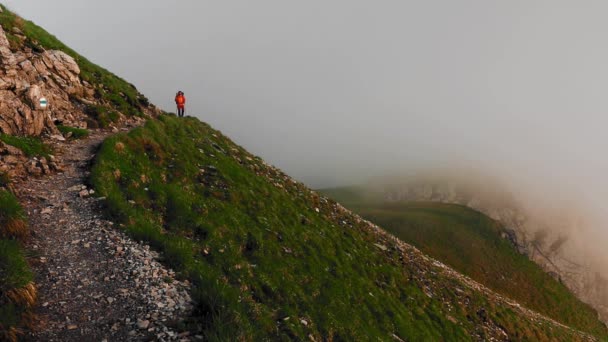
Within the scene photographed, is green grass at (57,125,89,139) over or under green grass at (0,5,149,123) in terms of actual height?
under

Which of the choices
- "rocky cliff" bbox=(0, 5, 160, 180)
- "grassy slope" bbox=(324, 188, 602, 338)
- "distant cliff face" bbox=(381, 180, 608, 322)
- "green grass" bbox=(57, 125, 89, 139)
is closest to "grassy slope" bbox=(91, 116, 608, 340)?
"green grass" bbox=(57, 125, 89, 139)

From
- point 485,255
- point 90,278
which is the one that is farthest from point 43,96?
point 485,255

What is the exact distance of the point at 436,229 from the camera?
430 feet

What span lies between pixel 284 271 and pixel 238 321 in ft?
28.7

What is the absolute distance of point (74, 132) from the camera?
20.6m

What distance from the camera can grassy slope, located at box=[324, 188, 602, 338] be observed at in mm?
99875

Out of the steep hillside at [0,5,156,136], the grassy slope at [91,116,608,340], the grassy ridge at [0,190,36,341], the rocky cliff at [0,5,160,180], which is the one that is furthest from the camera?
the steep hillside at [0,5,156,136]

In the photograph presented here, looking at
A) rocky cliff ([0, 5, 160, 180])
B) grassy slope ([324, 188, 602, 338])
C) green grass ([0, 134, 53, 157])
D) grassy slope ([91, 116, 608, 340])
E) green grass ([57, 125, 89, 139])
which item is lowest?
grassy slope ([324, 188, 602, 338])

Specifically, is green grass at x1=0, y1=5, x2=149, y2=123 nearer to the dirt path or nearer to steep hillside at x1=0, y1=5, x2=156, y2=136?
steep hillside at x1=0, y1=5, x2=156, y2=136

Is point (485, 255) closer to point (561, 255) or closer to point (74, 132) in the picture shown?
point (561, 255)

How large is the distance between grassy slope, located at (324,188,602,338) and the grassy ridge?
11599 centimetres

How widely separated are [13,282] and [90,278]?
2124 millimetres

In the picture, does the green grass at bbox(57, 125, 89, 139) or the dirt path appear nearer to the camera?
the dirt path

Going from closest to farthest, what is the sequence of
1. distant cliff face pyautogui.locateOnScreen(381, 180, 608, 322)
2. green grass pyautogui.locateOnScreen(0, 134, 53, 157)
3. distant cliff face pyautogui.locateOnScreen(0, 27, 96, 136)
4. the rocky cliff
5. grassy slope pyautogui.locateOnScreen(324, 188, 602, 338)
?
green grass pyautogui.locateOnScreen(0, 134, 53, 157) < the rocky cliff < distant cliff face pyautogui.locateOnScreen(0, 27, 96, 136) < grassy slope pyautogui.locateOnScreen(324, 188, 602, 338) < distant cliff face pyautogui.locateOnScreen(381, 180, 608, 322)
